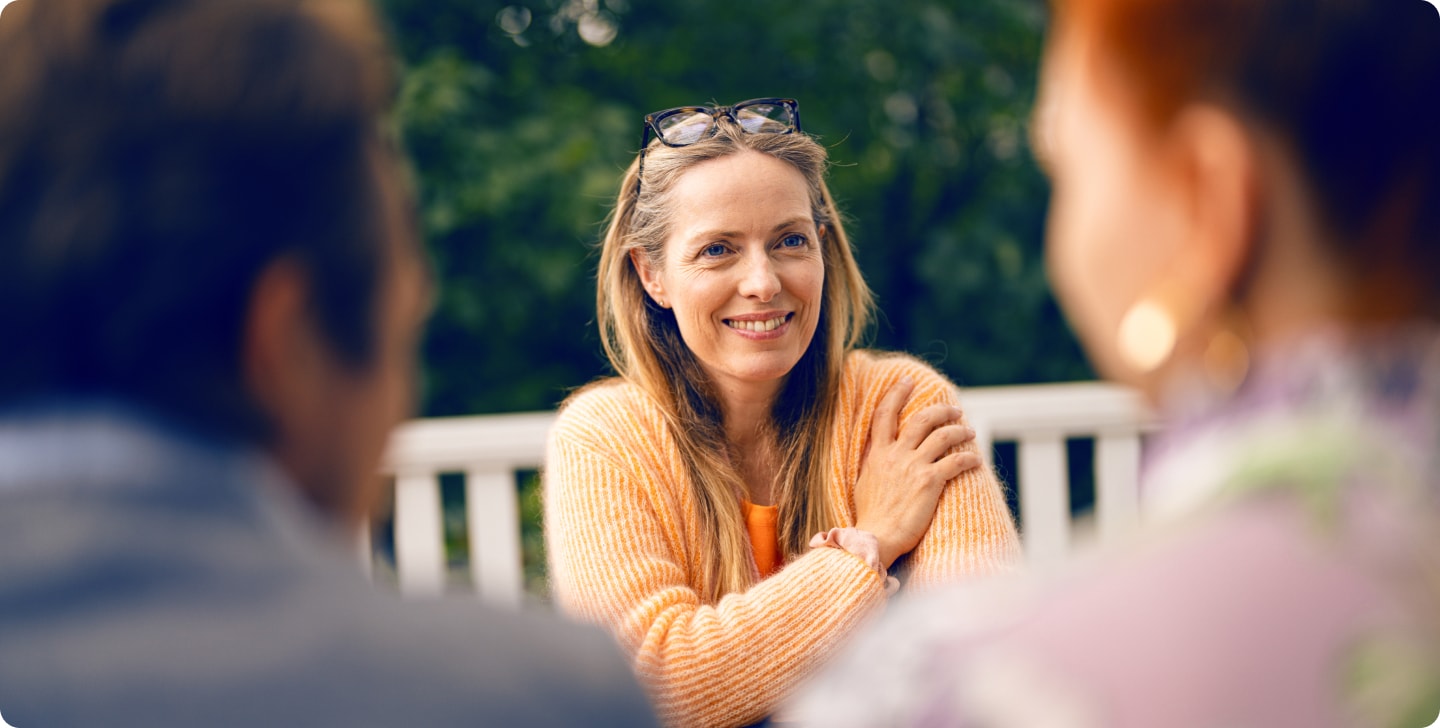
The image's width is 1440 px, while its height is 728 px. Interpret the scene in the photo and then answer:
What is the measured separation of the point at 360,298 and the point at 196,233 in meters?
0.11

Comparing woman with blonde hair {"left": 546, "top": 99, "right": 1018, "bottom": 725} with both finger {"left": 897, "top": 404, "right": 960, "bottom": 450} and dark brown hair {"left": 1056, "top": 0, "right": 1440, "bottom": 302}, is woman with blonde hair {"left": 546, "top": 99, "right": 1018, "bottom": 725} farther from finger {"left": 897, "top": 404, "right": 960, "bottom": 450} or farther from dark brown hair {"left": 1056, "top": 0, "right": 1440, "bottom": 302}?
dark brown hair {"left": 1056, "top": 0, "right": 1440, "bottom": 302}

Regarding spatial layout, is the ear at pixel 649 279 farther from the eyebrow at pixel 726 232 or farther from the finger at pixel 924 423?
the finger at pixel 924 423

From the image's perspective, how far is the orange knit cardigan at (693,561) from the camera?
1927 millimetres

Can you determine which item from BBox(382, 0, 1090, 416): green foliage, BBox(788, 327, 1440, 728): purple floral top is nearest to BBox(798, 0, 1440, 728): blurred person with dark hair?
BBox(788, 327, 1440, 728): purple floral top

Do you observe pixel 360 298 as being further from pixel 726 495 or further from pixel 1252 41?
pixel 726 495

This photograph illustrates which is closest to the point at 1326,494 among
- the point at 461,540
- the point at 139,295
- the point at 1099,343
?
the point at 1099,343

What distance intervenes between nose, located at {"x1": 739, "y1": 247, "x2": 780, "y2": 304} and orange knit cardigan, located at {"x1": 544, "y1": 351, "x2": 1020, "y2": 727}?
23 cm

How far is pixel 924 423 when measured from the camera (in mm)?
2176

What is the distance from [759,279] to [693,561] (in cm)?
51

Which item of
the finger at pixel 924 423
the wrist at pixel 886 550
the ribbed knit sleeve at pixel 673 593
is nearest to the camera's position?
the ribbed knit sleeve at pixel 673 593

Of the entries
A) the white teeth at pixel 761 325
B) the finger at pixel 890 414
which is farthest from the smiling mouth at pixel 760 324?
the finger at pixel 890 414

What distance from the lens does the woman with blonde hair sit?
195 cm

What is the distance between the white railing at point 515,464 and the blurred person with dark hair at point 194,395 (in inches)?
83.0

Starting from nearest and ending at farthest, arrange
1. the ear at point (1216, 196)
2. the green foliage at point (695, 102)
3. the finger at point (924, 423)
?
the ear at point (1216, 196), the finger at point (924, 423), the green foliage at point (695, 102)
